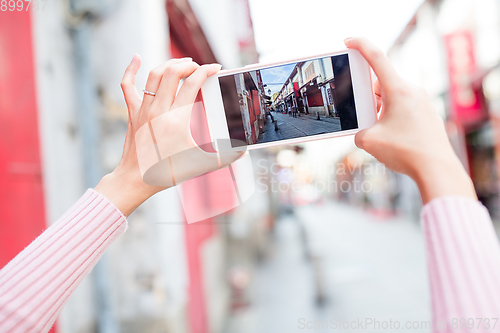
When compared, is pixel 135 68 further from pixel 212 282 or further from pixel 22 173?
pixel 212 282

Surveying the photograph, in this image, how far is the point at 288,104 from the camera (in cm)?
103

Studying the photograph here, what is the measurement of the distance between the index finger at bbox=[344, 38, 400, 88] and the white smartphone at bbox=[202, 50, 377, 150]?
0.55 ft

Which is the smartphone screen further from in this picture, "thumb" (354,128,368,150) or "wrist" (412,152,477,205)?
"wrist" (412,152,477,205)

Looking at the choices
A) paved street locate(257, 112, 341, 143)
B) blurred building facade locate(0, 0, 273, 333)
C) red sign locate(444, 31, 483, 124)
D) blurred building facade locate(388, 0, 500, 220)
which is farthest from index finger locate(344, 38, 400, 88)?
red sign locate(444, 31, 483, 124)

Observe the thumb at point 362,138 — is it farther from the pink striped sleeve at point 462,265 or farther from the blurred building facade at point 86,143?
the blurred building facade at point 86,143

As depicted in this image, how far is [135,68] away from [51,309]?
1.96ft

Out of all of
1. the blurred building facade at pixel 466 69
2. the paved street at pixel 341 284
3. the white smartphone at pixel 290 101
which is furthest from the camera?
the blurred building facade at pixel 466 69

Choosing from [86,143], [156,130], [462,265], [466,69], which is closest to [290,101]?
[156,130]

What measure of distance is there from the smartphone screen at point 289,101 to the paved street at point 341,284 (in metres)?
2.32

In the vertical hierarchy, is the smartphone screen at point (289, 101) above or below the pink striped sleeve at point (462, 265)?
above

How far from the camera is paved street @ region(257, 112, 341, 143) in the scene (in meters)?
0.99

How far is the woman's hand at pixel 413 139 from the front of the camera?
55cm

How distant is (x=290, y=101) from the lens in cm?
102

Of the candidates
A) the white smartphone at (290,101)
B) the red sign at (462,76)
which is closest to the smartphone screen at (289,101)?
the white smartphone at (290,101)
